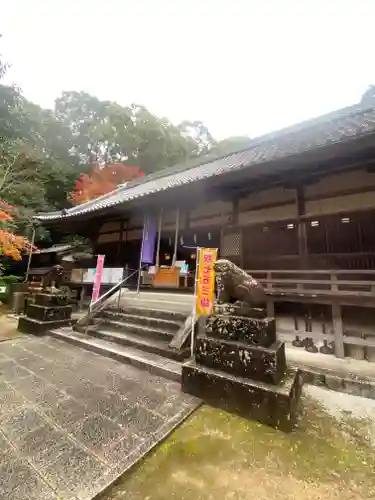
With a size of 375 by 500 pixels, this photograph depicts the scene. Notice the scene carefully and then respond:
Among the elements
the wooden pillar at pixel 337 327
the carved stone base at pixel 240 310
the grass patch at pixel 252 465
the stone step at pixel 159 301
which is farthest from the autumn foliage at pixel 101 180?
the grass patch at pixel 252 465

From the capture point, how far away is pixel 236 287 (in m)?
3.70

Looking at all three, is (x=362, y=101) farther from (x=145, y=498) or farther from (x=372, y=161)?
(x=145, y=498)

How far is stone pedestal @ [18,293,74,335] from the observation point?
23.0 feet

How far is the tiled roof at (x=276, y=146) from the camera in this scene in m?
5.39

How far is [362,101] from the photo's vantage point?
10188 mm

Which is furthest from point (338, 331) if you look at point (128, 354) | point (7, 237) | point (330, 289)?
point (7, 237)

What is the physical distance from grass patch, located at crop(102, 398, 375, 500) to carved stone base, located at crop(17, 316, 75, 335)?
5.76m

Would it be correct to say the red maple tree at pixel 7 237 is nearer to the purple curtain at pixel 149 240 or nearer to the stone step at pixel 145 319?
the purple curtain at pixel 149 240

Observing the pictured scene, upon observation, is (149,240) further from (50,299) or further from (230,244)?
(50,299)

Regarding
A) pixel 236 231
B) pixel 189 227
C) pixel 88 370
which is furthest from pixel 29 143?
pixel 88 370

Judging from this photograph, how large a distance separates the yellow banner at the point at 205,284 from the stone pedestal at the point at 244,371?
1177mm

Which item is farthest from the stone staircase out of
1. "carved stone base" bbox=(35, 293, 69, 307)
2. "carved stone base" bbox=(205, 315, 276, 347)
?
"carved stone base" bbox=(205, 315, 276, 347)

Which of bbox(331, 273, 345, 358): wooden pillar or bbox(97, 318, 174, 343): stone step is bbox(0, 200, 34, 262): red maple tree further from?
bbox(331, 273, 345, 358): wooden pillar

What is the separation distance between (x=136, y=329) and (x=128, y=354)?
4.03 ft
